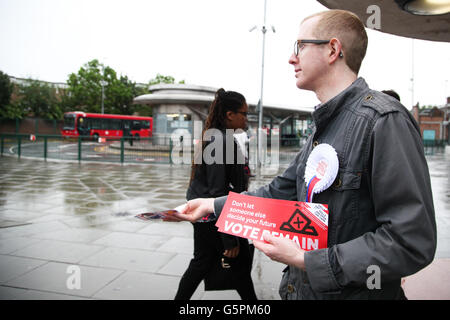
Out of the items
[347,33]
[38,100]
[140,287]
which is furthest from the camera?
[38,100]

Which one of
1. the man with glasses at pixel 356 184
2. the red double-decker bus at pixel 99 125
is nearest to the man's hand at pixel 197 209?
the man with glasses at pixel 356 184

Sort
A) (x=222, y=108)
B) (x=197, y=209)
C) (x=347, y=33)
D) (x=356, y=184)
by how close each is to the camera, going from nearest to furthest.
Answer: (x=356, y=184) < (x=347, y=33) < (x=197, y=209) < (x=222, y=108)

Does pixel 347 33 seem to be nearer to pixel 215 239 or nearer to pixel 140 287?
pixel 215 239

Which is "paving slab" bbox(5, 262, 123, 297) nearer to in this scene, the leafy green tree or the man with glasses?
the man with glasses

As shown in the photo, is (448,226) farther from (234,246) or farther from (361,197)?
(361,197)

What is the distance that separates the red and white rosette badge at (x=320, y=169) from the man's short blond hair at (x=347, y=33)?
368 mm

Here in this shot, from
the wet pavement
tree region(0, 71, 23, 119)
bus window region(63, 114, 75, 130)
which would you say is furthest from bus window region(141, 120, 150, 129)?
the wet pavement

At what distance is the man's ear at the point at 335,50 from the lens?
4.35 ft

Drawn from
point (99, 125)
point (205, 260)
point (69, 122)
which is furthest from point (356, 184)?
point (69, 122)

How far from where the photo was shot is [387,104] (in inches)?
47.1

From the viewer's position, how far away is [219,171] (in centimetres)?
263

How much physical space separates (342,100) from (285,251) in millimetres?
631

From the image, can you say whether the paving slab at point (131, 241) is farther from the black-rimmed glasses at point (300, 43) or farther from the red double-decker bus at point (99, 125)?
the red double-decker bus at point (99, 125)

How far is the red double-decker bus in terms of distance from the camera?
3338cm
